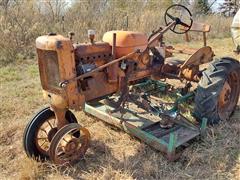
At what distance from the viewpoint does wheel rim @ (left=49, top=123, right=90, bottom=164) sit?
3152 millimetres

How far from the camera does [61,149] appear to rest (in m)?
3.29

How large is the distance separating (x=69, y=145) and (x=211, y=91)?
73.4 inches

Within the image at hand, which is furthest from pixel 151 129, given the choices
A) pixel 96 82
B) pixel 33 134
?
pixel 33 134

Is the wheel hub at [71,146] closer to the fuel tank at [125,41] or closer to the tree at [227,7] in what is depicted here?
the fuel tank at [125,41]

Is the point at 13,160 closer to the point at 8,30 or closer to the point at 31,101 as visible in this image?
the point at 31,101

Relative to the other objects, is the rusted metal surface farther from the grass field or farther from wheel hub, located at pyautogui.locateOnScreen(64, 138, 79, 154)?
the grass field

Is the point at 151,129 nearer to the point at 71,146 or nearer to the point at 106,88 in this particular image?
the point at 106,88

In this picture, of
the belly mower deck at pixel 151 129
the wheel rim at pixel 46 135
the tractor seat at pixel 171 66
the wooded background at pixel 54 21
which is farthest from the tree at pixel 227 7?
the wheel rim at pixel 46 135

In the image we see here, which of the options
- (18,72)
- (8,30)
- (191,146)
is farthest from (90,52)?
(8,30)

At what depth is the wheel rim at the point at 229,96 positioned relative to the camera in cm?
431

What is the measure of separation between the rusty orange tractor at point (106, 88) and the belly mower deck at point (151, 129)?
0.4 inches

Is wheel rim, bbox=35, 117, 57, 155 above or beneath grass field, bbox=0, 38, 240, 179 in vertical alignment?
above

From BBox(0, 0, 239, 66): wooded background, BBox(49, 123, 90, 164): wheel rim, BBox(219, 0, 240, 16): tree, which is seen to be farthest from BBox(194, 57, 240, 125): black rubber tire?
BBox(219, 0, 240, 16): tree

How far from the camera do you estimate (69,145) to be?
3232 mm
